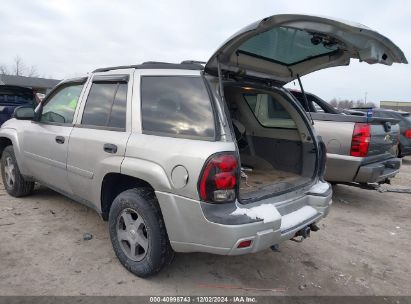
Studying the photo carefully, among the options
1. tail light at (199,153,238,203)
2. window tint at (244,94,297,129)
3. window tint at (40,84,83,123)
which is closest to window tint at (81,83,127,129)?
window tint at (40,84,83,123)

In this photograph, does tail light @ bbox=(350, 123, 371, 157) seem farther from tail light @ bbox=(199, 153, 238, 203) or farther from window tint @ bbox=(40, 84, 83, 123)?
window tint @ bbox=(40, 84, 83, 123)

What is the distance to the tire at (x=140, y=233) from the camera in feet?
9.86

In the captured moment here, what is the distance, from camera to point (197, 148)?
8.93 feet

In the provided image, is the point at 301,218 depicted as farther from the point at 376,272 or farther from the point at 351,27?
the point at 351,27

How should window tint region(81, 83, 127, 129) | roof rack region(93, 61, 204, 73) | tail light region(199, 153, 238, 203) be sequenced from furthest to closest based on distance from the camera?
window tint region(81, 83, 127, 129)
roof rack region(93, 61, 204, 73)
tail light region(199, 153, 238, 203)

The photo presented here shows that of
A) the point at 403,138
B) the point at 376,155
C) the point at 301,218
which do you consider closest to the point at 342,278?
the point at 301,218

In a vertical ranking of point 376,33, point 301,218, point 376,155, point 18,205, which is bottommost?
point 18,205

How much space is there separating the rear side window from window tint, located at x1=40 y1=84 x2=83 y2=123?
1.23m

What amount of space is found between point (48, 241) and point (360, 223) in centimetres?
413

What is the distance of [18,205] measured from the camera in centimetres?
502

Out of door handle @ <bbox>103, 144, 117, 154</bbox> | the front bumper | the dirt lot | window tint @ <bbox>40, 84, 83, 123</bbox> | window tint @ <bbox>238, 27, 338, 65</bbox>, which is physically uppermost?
window tint @ <bbox>238, 27, 338, 65</bbox>

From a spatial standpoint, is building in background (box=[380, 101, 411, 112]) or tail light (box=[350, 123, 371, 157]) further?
building in background (box=[380, 101, 411, 112])

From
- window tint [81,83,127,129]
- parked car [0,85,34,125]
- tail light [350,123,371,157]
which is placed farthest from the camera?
parked car [0,85,34,125]

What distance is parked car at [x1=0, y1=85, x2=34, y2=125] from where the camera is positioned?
7621 mm
